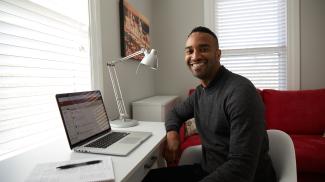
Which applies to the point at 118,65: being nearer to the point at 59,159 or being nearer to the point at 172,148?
the point at 172,148

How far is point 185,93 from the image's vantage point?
331 cm

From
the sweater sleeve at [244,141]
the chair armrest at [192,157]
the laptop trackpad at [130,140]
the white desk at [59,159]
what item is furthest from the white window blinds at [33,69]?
the sweater sleeve at [244,141]

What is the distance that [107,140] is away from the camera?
1.31 meters

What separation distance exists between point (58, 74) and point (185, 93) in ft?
6.71

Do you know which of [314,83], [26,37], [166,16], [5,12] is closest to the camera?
[5,12]

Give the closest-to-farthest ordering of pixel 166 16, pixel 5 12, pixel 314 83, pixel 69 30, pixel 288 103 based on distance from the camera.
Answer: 1. pixel 5 12
2. pixel 69 30
3. pixel 288 103
4. pixel 314 83
5. pixel 166 16

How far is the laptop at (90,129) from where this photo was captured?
1.16m

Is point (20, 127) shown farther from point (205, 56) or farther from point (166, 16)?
point (166, 16)

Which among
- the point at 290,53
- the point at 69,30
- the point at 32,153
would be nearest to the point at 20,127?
the point at 32,153

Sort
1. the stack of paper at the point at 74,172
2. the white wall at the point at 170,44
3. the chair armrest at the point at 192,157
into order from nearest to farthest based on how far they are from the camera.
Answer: the stack of paper at the point at 74,172
the chair armrest at the point at 192,157
the white wall at the point at 170,44

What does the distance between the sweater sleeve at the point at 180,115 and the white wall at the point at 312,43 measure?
2.11 meters

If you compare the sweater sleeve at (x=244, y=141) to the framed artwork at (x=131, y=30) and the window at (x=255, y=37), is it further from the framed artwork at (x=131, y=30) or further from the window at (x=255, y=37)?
the window at (x=255, y=37)

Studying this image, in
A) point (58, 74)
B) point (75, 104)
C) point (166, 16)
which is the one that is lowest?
point (75, 104)

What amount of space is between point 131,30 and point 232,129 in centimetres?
173
